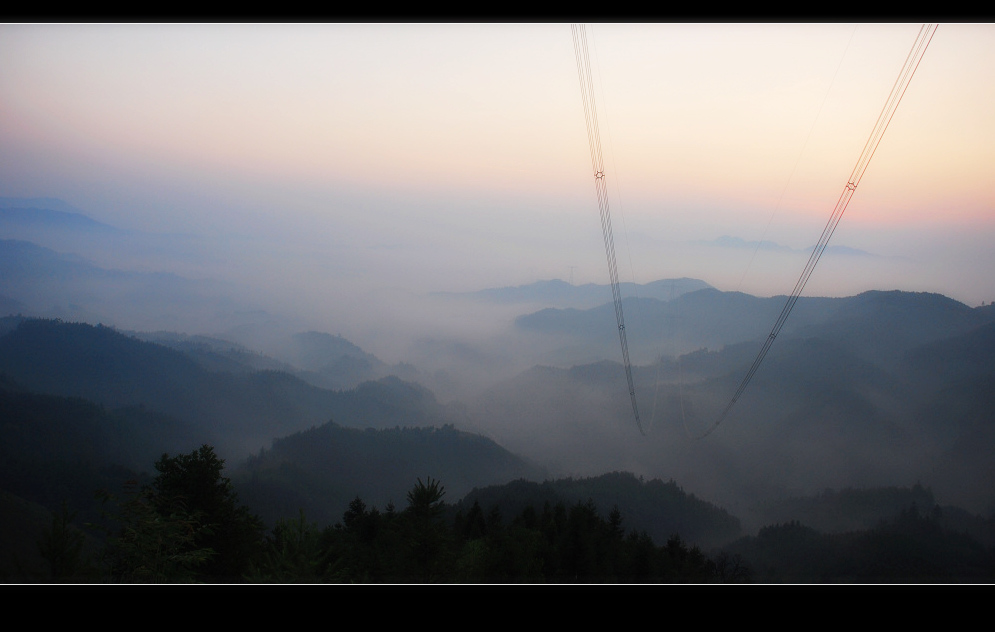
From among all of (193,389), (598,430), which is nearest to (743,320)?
(598,430)

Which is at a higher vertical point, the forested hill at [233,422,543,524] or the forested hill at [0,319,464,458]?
the forested hill at [0,319,464,458]

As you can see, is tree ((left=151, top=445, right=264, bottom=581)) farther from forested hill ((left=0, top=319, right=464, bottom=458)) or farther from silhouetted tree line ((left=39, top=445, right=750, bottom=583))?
forested hill ((left=0, top=319, right=464, bottom=458))

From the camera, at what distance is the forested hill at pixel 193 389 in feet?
30.4

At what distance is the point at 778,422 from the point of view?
9867 mm

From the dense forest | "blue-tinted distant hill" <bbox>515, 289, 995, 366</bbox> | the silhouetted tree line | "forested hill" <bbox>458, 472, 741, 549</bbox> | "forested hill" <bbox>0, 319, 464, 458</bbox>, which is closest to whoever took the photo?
the silhouetted tree line

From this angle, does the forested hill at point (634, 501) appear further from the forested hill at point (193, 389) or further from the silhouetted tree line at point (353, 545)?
the forested hill at point (193, 389)

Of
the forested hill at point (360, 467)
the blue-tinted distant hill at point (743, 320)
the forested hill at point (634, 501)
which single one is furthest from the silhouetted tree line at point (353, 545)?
the blue-tinted distant hill at point (743, 320)

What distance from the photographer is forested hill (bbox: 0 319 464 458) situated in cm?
926

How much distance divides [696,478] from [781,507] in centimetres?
186

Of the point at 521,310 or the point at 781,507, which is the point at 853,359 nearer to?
the point at 781,507

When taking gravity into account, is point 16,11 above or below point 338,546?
above

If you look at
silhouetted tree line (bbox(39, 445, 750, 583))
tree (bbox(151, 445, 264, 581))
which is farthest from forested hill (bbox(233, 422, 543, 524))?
tree (bbox(151, 445, 264, 581))
